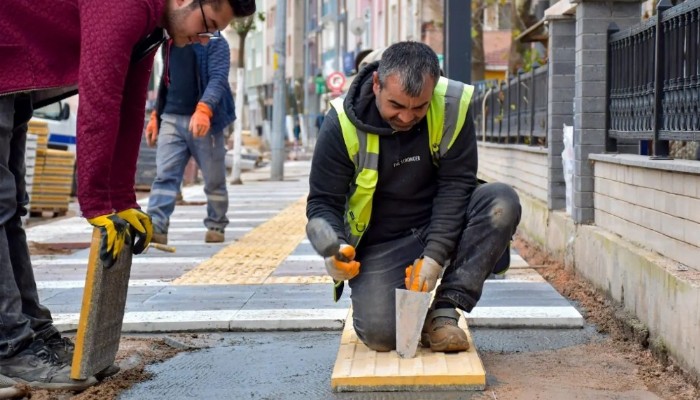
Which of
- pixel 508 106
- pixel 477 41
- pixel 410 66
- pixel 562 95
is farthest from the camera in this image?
pixel 477 41

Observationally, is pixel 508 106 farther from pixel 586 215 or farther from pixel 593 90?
pixel 586 215

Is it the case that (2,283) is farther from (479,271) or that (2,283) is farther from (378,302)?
(479,271)

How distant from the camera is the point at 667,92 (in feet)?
20.1

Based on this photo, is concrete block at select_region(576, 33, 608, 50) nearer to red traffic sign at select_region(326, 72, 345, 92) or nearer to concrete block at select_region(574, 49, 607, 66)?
concrete block at select_region(574, 49, 607, 66)

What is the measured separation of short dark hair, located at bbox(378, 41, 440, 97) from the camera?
4688 millimetres

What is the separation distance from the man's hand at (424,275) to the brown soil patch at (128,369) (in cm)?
118

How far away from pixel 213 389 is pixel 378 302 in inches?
33.2

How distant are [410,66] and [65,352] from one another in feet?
6.04

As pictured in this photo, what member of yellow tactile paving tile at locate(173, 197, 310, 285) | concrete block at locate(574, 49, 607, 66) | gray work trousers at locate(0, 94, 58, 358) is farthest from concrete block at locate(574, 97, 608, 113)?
gray work trousers at locate(0, 94, 58, 358)

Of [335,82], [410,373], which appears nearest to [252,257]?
[410,373]

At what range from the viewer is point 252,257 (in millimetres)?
9359

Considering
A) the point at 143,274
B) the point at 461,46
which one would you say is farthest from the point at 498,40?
the point at 143,274

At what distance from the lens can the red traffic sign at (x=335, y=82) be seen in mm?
39688

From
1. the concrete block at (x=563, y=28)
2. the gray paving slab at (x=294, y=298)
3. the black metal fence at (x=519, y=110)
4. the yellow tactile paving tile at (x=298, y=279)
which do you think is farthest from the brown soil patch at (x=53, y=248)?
the concrete block at (x=563, y=28)
